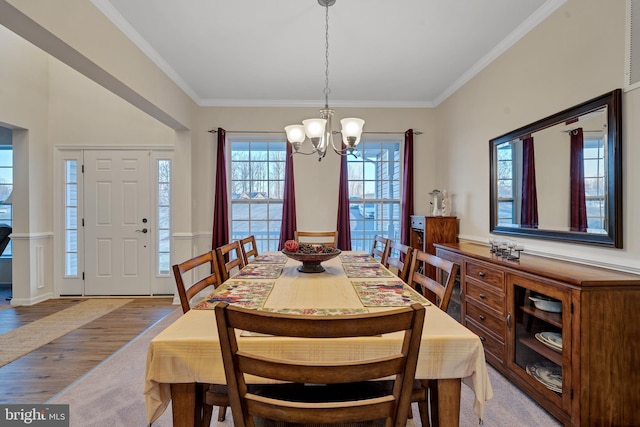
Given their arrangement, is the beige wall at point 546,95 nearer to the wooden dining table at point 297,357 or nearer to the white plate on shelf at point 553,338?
the white plate on shelf at point 553,338

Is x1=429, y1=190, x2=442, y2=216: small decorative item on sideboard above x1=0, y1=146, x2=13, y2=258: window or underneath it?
underneath

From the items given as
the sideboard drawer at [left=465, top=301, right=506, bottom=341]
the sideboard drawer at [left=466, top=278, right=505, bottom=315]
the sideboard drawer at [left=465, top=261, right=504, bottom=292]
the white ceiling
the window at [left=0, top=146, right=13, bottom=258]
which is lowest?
the sideboard drawer at [left=465, top=301, right=506, bottom=341]

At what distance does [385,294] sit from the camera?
1479 millimetres

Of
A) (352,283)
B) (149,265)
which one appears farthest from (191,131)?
(352,283)

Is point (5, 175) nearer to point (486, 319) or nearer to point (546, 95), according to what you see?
point (486, 319)

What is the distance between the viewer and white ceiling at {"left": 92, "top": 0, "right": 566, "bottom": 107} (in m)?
2.30

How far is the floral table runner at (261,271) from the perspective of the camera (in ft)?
6.13

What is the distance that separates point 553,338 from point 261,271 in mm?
1771

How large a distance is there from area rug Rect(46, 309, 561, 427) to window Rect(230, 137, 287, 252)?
2.28 meters

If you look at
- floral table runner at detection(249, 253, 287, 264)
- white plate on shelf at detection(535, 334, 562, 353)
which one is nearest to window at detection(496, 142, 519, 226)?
white plate on shelf at detection(535, 334, 562, 353)

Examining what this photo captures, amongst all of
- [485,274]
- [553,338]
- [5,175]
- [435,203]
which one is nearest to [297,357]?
[553,338]

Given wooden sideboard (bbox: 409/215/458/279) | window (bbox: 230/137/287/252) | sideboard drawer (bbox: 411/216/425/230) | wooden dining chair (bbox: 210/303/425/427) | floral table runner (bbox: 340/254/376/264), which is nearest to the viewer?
wooden dining chair (bbox: 210/303/425/427)

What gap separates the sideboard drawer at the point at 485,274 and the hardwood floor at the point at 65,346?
309cm

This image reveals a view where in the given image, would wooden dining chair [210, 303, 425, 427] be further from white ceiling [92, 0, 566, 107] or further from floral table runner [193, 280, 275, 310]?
white ceiling [92, 0, 566, 107]
